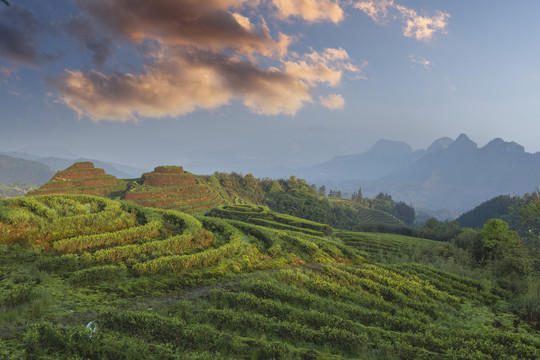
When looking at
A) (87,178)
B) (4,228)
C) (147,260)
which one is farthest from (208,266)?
(87,178)

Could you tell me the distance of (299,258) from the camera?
21.1 metres

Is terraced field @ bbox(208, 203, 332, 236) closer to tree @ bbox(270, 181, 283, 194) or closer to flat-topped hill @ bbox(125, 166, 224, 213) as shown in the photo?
flat-topped hill @ bbox(125, 166, 224, 213)

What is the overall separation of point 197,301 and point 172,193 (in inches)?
2421

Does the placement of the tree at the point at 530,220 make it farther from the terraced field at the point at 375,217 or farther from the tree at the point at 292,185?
the terraced field at the point at 375,217

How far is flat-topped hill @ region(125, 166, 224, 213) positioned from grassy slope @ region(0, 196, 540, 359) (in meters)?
44.8

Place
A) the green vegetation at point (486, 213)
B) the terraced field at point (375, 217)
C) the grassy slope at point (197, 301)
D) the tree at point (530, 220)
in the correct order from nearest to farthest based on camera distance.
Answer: the grassy slope at point (197, 301) → the tree at point (530, 220) → the terraced field at point (375, 217) → the green vegetation at point (486, 213)

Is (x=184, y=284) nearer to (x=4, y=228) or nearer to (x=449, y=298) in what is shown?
(x=4, y=228)

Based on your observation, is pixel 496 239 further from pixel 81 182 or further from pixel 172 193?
pixel 81 182

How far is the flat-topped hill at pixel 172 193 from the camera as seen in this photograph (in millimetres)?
62325

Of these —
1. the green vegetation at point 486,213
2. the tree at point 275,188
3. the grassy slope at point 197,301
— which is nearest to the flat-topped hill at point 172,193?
the tree at point 275,188

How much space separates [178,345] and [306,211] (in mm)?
92368

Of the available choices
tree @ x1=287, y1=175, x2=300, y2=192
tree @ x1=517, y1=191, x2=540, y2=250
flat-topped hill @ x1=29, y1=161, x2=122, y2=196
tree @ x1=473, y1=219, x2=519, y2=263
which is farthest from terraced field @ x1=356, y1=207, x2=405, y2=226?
flat-topped hill @ x1=29, y1=161, x2=122, y2=196

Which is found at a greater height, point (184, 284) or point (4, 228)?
point (4, 228)

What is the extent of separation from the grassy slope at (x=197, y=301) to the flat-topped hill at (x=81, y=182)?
5758 cm
